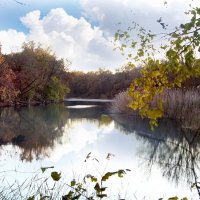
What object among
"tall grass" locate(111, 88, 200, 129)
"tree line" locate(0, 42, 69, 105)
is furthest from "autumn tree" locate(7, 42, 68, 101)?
"tall grass" locate(111, 88, 200, 129)

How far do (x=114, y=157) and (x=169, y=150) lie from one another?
151cm

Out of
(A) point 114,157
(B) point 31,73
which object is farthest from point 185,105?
(B) point 31,73

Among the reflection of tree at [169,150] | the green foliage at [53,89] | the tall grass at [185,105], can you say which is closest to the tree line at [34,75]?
the green foliage at [53,89]

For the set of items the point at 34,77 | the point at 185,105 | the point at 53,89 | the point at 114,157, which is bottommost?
the point at 114,157

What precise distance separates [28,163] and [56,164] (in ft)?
1.78

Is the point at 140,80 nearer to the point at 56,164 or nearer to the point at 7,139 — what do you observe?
the point at 56,164

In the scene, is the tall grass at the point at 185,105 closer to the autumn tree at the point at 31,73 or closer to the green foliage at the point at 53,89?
the autumn tree at the point at 31,73

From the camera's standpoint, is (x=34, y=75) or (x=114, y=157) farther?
(x=34, y=75)

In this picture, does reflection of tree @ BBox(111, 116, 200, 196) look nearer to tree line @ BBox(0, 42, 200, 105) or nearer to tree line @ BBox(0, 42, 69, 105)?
tree line @ BBox(0, 42, 200, 105)

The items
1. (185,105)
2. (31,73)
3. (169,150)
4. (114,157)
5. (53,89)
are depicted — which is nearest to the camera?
(114,157)

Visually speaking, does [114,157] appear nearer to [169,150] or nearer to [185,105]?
[169,150]

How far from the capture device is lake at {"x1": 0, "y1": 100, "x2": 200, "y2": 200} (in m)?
5.05

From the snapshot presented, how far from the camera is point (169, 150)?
805cm

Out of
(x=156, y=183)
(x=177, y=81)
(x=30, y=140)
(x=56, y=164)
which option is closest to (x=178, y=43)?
(x=177, y=81)
